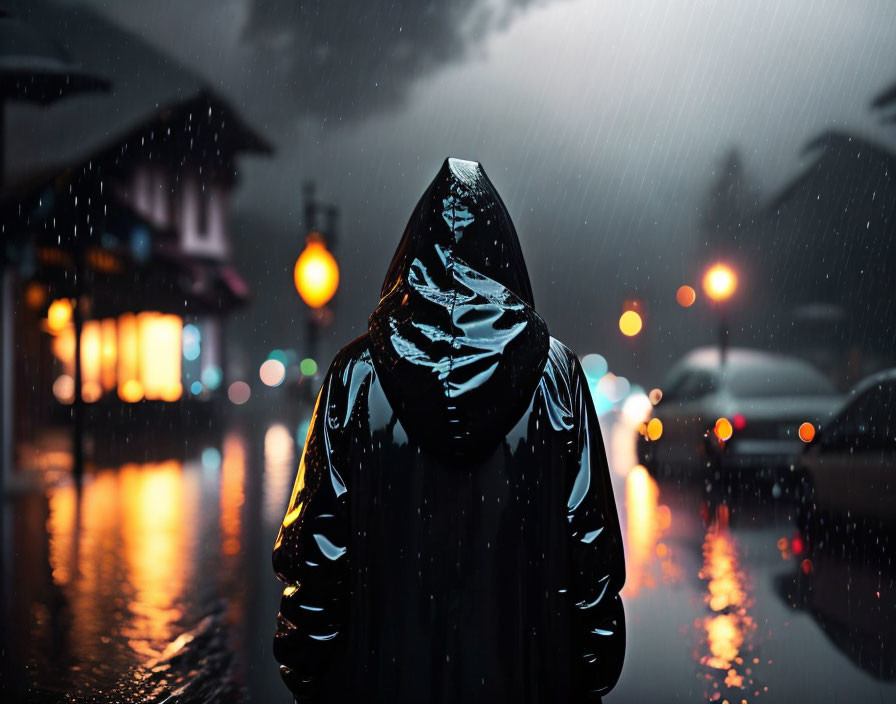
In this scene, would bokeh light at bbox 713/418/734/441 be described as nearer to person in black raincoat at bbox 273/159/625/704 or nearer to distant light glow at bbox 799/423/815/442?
distant light glow at bbox 799/423/815/442

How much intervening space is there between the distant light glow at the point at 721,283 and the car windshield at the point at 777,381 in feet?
16.8

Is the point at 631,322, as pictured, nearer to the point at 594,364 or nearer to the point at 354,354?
the point at 354,354

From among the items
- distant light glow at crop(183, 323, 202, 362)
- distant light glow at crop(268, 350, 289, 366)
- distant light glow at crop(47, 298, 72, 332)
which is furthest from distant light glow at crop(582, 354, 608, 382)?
distant light glow at crop(47, 298, 72, 332)

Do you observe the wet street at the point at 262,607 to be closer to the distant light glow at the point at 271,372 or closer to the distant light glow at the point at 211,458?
the distant light glow at the point at 211,458

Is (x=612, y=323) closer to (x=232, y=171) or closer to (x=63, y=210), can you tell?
(x=232, y=171)

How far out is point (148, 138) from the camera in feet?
105

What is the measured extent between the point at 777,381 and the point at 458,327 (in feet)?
38.5

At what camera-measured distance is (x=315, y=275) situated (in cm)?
1358

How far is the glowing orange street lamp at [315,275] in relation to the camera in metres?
13.6

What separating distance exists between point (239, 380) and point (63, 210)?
223 ft

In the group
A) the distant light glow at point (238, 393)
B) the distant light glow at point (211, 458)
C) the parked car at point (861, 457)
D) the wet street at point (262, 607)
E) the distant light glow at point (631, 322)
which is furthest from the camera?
the distant light glow at point (238, 393)

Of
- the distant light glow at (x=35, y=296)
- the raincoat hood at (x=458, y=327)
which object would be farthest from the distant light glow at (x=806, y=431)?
the distant light glow at (x=35, y=296)

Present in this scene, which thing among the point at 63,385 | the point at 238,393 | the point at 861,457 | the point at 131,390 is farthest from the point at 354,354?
the point at 238,393

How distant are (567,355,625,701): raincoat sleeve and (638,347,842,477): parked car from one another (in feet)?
32.7
